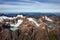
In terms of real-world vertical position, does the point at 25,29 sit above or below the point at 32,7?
below

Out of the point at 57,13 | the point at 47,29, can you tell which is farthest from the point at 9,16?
the point at 57,13

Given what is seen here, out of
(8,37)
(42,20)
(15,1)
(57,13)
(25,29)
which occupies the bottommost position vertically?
(8,37)

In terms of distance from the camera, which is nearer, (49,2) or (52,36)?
(52,36)

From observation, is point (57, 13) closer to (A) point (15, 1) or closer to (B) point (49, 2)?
(B) point (49, 2)

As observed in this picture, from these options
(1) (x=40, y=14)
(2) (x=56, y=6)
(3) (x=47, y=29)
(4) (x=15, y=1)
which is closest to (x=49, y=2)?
(2) (x=56, y=6)

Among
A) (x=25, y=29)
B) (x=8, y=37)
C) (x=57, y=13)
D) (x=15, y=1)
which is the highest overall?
(x=15, y=1)

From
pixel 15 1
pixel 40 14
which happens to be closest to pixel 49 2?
pixel 40 14

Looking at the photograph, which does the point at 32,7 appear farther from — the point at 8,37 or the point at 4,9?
the point at 8,37

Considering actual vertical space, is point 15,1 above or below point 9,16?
above
